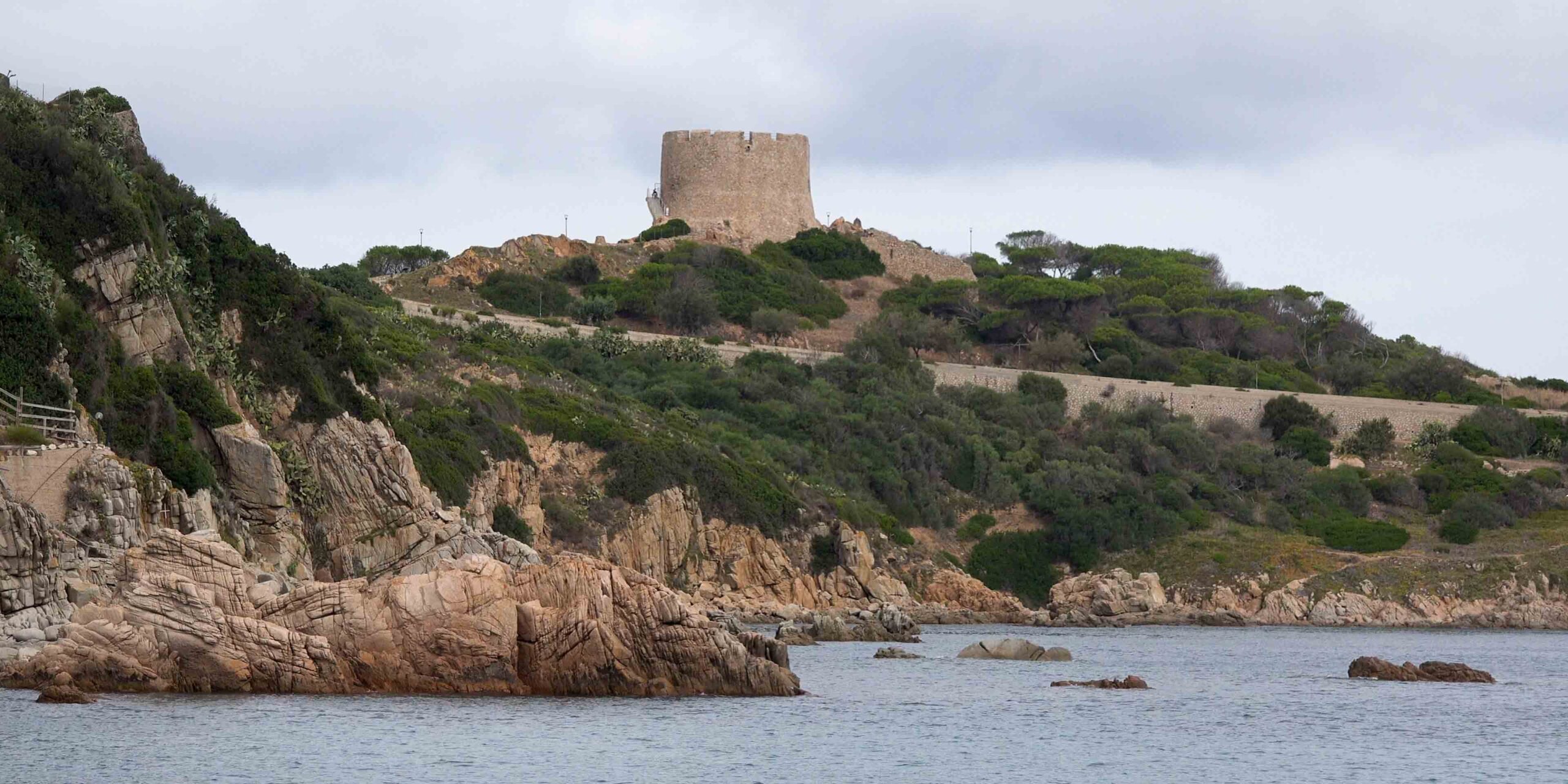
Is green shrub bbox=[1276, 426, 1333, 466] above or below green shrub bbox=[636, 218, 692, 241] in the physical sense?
below

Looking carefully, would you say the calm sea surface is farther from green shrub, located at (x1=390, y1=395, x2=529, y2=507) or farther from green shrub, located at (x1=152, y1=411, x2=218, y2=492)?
green shrub, located at (x1=390, y1=395, x2=529, y2=507)

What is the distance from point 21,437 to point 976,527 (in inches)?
1446

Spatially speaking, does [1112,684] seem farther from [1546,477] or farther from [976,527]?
[1546,477]

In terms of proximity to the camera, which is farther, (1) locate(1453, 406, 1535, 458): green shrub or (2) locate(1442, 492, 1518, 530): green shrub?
(1) locate(1453, 406, 1535, 458): green shrub

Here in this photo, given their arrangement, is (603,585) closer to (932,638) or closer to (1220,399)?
(932,638)

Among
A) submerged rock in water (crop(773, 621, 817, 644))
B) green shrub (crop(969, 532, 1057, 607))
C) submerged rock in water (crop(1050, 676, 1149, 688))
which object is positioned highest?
green shrub (crop(969, 532, 1057, 607))

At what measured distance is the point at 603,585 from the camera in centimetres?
2403

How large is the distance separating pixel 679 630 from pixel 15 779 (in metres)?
8.74

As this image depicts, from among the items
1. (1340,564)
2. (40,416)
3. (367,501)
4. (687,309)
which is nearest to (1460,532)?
(1340,564)

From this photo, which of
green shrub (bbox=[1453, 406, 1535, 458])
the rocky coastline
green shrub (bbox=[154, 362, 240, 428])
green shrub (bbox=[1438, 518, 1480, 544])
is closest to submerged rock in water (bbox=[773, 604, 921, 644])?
the rocky coastline

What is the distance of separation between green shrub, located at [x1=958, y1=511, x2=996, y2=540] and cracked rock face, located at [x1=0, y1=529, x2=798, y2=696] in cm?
3340

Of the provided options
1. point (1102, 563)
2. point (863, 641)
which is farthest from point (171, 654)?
point (1102, 563)

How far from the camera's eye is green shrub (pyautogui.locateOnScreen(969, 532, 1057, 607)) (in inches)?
2206

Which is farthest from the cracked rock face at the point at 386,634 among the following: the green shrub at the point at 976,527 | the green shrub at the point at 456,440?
the green shrub at the point at 976,527
